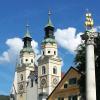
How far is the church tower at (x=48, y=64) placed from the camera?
124m

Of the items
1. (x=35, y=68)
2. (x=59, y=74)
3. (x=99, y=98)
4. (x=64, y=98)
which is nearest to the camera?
(x=99, y=98)

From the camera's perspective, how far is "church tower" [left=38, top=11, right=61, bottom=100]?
124 metres

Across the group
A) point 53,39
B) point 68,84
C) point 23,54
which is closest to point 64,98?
point 68,84

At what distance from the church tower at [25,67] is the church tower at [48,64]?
847 centimetres

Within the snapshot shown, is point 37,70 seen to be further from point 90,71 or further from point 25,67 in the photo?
point 90,71

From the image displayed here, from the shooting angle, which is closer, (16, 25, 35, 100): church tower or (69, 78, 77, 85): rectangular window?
(69, 78, 77, 85): rectangular window

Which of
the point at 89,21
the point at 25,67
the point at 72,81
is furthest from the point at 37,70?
the point at 89,21

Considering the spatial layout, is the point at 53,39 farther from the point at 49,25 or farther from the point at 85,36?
the point at 85,36

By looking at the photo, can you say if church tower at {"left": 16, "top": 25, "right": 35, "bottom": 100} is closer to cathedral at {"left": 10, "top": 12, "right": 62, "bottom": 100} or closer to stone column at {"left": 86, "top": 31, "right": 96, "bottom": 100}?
cathedral at {"left": 10, "top": 12, "right": 62, "bottom": 100}

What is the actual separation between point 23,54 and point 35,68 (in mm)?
7089

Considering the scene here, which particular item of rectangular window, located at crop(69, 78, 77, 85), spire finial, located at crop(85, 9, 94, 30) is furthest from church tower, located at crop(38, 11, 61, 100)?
spire finial, located at crop(85, 9, 94, 30)

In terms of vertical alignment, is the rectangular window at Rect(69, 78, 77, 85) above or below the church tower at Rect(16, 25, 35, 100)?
below

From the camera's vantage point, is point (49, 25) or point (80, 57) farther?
point (49, 25)

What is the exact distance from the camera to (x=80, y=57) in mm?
53250
